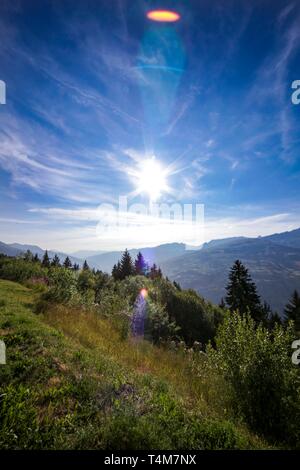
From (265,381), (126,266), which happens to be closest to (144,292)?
(265,381)

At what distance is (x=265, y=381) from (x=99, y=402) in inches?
119

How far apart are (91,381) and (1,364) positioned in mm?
1886

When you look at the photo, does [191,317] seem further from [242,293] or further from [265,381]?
[265,381]

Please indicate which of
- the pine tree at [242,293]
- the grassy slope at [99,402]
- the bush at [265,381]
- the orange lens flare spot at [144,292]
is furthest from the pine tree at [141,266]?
the bush at [265,381]

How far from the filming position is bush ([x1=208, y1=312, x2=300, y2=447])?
445cm

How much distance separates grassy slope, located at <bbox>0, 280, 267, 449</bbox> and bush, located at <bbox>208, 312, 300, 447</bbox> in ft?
1.55

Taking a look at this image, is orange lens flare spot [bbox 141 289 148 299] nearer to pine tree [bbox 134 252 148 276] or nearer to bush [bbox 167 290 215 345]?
bush [bbox 167 290 215 345]

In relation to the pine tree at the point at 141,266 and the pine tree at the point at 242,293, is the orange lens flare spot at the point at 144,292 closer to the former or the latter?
the pine tree at the point at 242,293

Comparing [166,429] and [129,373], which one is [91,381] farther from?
[166,429]

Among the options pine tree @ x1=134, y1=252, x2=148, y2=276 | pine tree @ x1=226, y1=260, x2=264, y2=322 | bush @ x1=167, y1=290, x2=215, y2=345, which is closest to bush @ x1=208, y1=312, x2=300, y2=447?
bush @ x1=167, y1=290, x2=215, y2=345

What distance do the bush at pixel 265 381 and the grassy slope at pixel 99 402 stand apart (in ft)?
1.55

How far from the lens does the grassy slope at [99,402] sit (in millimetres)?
3455

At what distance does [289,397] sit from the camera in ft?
14.8

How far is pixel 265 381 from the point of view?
479cm
